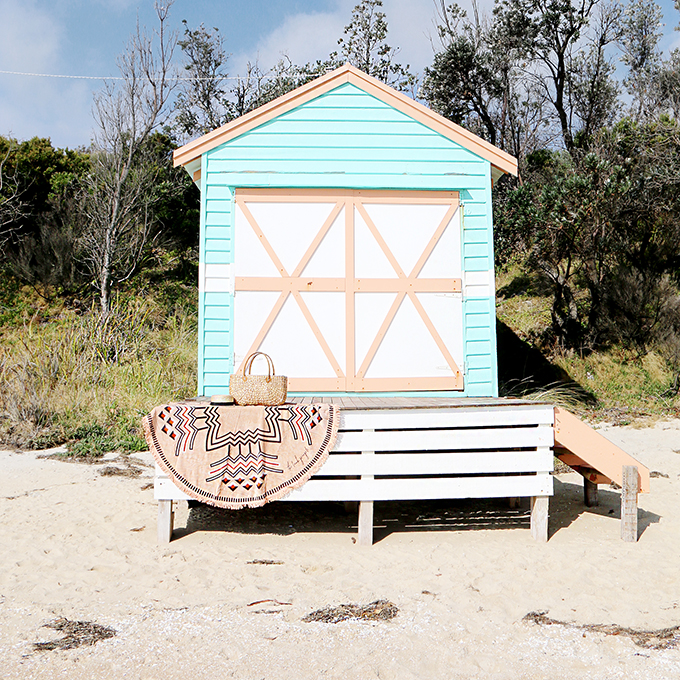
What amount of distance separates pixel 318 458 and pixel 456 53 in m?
15.3

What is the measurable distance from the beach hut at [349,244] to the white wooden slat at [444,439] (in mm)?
1589

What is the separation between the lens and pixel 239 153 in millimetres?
6531

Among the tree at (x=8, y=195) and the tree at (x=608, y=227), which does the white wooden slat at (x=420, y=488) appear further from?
the tree at (x=8, y=195)

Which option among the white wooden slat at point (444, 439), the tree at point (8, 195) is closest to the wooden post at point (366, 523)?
the white wooden slat at point (444, 439)

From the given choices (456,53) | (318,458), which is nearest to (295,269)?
(318,458)

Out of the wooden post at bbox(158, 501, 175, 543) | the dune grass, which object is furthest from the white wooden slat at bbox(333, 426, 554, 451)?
the dune grass

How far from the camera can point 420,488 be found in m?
4.80

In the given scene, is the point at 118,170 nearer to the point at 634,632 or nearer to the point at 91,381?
the point at 91,381

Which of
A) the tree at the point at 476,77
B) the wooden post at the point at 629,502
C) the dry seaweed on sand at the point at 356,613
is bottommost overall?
the dry seaweed on sand at the point at 356,613

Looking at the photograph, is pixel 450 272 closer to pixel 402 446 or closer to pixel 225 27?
pixel 402 446

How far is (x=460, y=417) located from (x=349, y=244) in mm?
2440

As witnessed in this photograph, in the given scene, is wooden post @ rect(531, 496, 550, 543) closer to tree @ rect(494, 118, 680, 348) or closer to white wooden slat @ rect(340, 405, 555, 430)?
white wooden slat @ rect(340, 405, 555, 430)

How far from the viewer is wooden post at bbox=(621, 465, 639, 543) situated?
16.0 feet

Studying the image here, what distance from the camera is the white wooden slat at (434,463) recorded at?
4738mm
